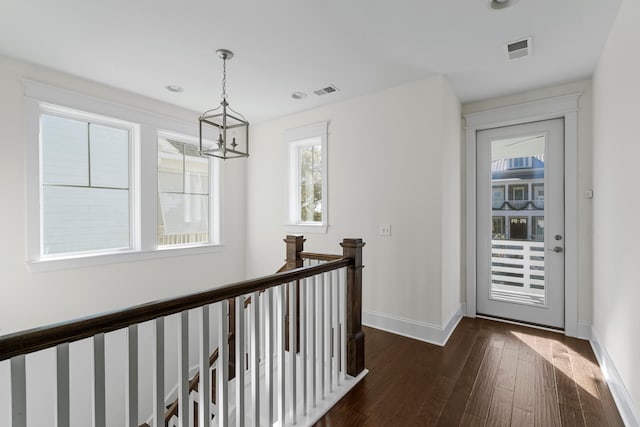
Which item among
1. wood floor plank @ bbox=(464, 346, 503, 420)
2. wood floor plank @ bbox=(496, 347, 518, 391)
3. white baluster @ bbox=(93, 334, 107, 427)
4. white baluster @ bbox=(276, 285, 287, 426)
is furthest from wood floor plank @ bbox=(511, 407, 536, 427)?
white baluster @ bbox=(93, 334, 107, 427)

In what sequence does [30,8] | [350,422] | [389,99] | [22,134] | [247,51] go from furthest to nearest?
[389,99]
[22,134]
[247,51]
[30,8]
[350,422]

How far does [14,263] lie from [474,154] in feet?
15.9

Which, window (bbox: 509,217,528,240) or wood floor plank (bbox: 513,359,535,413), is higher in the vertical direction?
window (bbox: 509,217,528,240)

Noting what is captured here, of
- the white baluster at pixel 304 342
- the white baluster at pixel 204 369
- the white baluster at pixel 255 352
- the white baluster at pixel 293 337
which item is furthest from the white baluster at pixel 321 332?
the white baluster at pixel 204 369

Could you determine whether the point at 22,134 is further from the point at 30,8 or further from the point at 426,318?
the point at 426,318

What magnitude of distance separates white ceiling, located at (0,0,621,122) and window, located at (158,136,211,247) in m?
0.93

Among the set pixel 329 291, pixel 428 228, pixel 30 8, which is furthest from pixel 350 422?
pixel 30 8

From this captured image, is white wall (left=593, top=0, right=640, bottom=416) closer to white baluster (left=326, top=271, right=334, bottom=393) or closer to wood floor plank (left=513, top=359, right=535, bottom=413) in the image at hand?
wood floor plank (left=513, top=359, right=535, bottom=413)

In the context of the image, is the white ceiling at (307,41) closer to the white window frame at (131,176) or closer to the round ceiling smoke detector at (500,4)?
the round ceiling smoke detector at (500,4)

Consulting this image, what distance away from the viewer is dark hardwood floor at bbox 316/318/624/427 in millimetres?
1925

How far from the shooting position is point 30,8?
209 centimetres

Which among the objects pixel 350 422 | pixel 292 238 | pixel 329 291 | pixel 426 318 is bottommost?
pixel 350 422

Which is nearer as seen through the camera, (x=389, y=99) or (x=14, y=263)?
(x=14, y=263)

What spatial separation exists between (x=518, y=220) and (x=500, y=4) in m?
2.33
